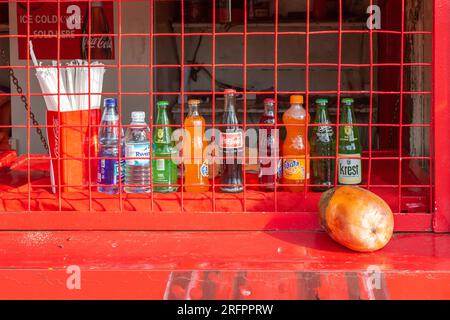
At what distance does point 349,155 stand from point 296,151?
17cm

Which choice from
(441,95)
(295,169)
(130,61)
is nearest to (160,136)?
(295,169)

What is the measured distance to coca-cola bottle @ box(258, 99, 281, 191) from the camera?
7.20 ft

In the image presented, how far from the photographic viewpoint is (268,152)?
88.5 inches

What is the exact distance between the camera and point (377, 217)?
1.81 meters

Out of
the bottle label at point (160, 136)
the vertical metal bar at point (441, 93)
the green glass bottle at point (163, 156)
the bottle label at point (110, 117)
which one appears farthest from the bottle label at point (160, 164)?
the vertical metal bar at point (441, 93)

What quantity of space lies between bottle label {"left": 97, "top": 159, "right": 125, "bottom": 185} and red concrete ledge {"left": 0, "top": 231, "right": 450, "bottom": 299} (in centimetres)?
30

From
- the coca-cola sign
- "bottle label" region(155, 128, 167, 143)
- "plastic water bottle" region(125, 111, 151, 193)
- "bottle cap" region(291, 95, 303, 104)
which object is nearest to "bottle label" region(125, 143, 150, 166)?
"plastic water bottle" region(125, 111, 151, 193)

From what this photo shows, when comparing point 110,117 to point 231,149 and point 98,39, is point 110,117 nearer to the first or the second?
point 231,149

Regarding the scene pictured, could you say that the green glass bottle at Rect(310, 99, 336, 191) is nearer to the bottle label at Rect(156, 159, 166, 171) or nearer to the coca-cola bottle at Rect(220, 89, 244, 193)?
the coca-cola bottle at Rect(220, 89, 244, 193)

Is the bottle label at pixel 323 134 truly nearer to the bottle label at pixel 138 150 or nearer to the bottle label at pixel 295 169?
the bottle label at pixel 295 169
